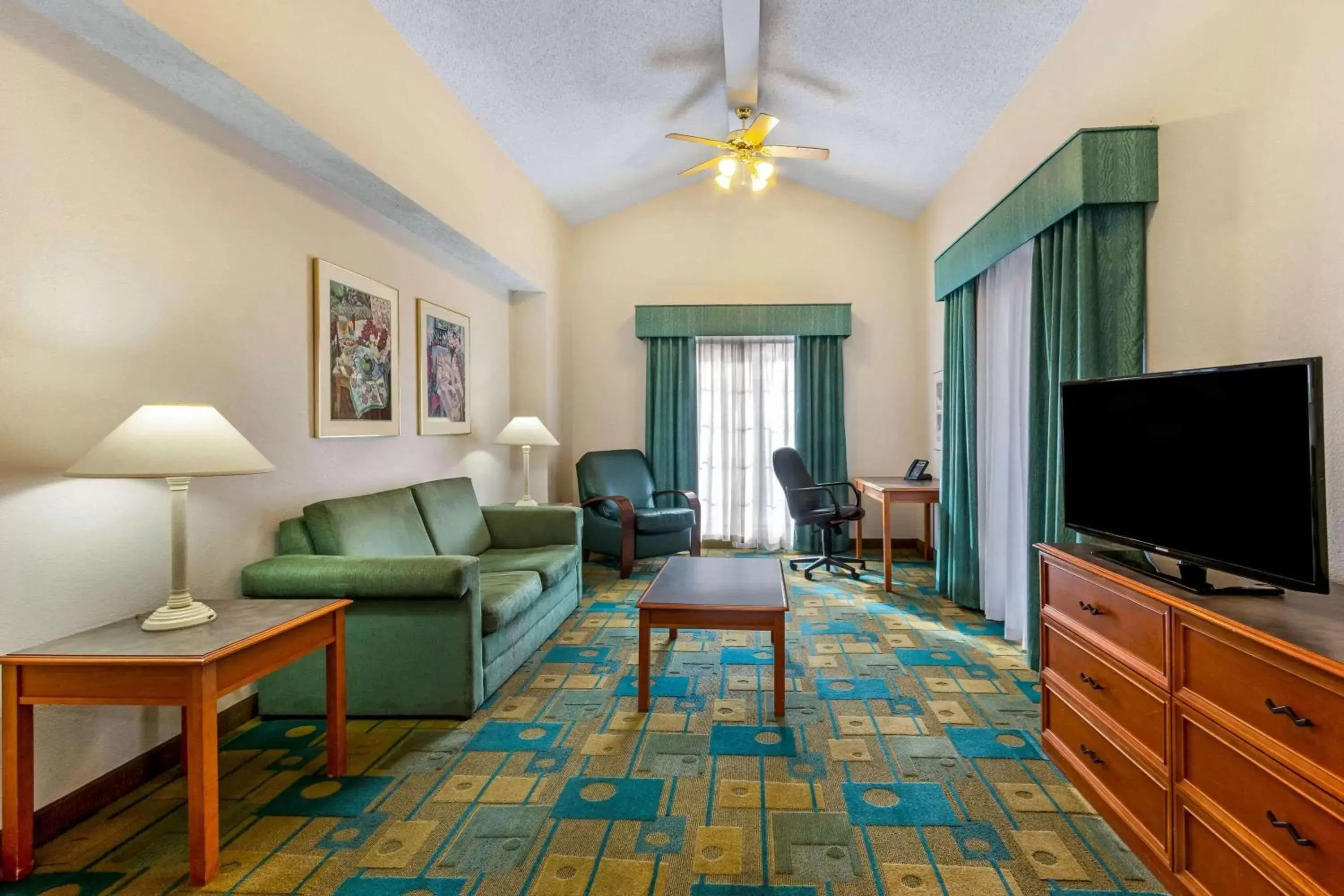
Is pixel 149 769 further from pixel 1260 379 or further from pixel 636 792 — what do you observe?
pixel 1260 379

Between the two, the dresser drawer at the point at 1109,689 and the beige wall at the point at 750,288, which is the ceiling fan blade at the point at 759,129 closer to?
the beige wall at the point at 750,288

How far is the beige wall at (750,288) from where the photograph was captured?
609cm

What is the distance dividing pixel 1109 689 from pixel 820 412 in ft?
14.0

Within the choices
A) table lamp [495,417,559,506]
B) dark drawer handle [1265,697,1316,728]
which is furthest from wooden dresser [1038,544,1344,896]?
table lamp [495,417,559,506]

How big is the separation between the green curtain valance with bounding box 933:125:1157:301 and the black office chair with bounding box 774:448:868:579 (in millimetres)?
2351

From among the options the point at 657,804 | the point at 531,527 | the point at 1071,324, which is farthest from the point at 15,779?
the point at 1071,324

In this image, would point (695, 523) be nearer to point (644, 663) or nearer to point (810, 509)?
point (810, 509)

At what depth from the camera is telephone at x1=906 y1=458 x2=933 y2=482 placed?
17.8 ft

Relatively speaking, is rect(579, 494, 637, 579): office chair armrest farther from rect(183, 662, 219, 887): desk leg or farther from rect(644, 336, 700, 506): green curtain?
rect(183, 662, 219, 887): desk leg

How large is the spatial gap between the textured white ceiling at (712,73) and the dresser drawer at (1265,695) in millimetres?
3011

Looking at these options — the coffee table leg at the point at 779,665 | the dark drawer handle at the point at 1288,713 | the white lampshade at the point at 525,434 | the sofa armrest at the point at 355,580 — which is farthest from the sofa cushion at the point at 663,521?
the dark drawer handle at the point at 1288,713

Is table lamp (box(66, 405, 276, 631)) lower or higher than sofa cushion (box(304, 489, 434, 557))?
higher

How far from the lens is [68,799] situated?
1.92 meters

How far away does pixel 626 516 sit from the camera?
5.01 m
